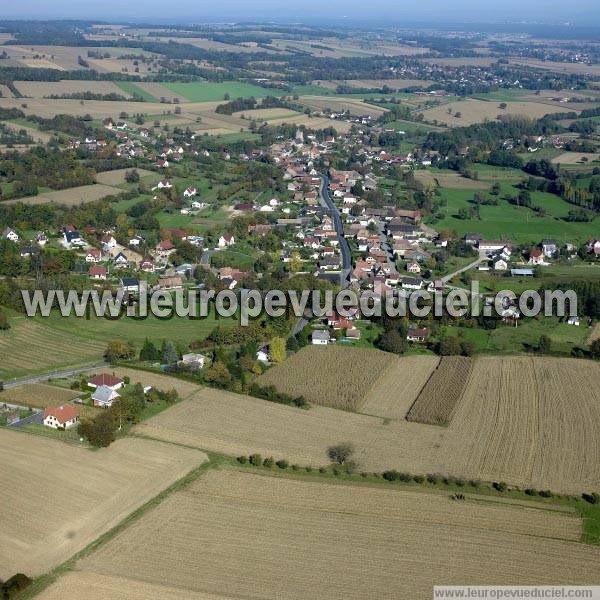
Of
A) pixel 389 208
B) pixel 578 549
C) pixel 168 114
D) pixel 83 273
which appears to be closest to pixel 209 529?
pixel 578 549

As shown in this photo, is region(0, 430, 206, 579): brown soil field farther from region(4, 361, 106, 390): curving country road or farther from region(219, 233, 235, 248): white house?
region(219, 233, 235, 248): white house

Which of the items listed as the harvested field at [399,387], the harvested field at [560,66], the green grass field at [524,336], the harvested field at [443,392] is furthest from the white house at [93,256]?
the harvested field at [560,66]

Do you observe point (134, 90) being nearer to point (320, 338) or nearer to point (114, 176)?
point (114, 176)

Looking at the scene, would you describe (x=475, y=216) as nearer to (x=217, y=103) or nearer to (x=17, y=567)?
(x=17, y=567)

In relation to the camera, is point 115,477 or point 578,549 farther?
point 115,477

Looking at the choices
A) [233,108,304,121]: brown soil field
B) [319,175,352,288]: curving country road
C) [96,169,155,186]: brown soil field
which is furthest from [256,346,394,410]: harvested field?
[233,108,304,121]: brown soil field

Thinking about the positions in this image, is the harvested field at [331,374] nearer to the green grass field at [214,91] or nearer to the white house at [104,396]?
the white house at [104,396]
